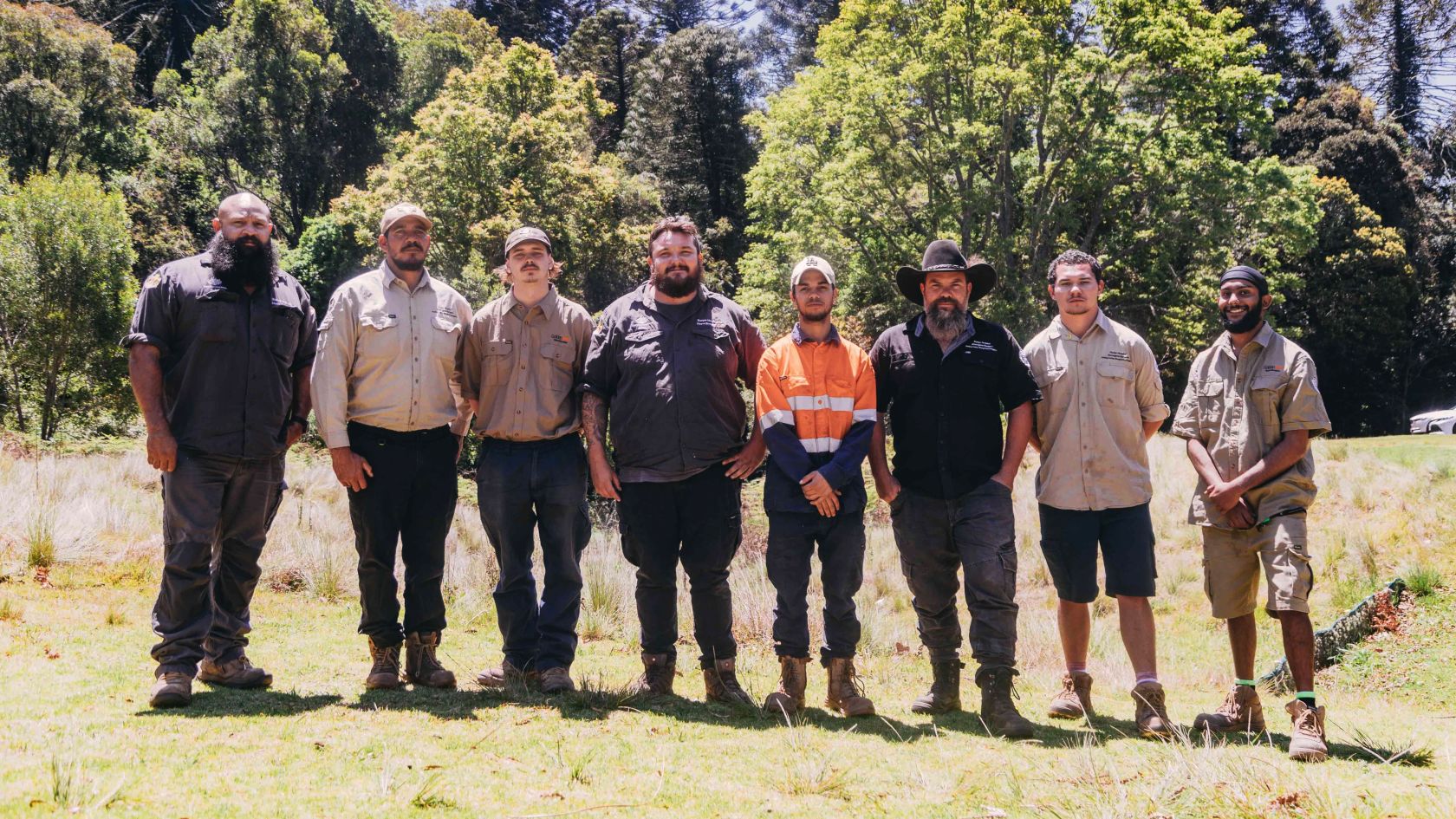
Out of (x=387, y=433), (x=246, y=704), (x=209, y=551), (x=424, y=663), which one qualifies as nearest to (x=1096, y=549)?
(x=424, y=663)

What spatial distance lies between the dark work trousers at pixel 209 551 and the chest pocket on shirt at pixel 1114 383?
4199 mm

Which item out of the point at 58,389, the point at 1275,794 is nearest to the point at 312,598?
the point at 1275,794

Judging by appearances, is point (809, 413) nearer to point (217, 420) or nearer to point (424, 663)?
point (424, 663)

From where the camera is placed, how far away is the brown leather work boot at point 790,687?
16.3ft

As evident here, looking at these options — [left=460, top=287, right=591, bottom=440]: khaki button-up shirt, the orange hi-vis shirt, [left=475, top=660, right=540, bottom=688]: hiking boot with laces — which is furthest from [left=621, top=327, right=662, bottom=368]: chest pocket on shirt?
[left=475, top=660, right=540, bottom=688]: hiking boot with laces

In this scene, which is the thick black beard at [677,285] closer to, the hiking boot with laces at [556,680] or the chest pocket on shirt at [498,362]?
the chest pocket on shirt at [498,362]

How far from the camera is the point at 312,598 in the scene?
26.6 feet

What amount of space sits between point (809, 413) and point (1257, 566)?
2.40 metres

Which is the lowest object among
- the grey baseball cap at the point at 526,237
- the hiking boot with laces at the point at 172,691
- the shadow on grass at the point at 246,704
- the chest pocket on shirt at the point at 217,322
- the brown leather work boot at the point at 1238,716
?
the brown leather work boot at the point at 1238,716

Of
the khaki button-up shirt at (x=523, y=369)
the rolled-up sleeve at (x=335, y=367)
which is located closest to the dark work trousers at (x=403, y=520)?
the rolled-up sleeve at (x=335, y=367)

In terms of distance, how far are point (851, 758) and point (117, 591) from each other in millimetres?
5988

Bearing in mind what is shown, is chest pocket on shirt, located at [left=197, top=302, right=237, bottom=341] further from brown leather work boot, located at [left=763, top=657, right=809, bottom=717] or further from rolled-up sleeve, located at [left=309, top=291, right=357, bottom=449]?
brown leather work boot, located at [left=763, top=657, right=809, bottom=717]

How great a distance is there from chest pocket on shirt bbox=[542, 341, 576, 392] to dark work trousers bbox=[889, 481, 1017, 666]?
6.03ft

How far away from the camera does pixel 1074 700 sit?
5.22 m
